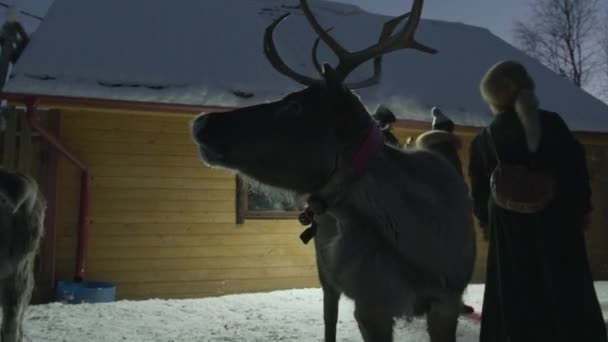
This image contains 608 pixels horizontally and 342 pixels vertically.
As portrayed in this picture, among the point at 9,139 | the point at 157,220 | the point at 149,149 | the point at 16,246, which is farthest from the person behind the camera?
the point at 149,149

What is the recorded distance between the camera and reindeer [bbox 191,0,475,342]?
2.12 m

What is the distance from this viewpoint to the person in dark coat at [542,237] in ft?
8.17

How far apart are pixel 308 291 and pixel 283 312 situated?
1.57 m

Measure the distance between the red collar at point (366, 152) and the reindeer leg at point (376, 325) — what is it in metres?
0.53

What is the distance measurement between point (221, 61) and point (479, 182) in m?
6.55

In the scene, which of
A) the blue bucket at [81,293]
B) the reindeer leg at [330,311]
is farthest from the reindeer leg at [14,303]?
the blue bucket at [81,293]

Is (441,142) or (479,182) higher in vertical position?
(441,142)

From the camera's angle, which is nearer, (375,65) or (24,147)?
(375,65)

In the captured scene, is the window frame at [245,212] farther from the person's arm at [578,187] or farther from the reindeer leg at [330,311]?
the person's arm at [578,187]

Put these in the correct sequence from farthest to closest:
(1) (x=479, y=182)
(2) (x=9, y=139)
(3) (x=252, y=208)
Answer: (3) (x=252, y=208)
(2) (x=9, y=139)
(1) (x=479, y=182)

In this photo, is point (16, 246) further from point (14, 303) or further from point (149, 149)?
point (149, 149)

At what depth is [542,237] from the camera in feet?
8.29

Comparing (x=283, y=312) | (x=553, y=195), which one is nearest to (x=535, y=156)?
(x=553, y=195)

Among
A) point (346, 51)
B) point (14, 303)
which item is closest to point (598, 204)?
point (346, 51)
